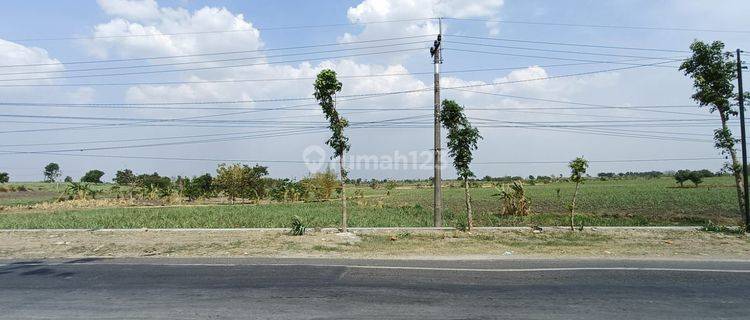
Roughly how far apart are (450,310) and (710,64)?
17.1 meters

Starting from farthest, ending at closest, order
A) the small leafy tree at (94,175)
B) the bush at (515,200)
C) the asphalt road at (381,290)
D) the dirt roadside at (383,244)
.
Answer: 1. the small leafy tree at (94,175)
2. the bush at (515,200)
3. the dirt roadside at (383,244)
4. the asphalt road at (381,290)

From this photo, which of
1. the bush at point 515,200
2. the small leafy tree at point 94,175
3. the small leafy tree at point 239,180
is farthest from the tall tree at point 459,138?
the small leafy tree at point 94,175

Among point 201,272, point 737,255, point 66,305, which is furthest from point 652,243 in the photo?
point 66,305

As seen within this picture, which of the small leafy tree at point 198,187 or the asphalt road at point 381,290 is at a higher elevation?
the small leafy tree at point 198,187

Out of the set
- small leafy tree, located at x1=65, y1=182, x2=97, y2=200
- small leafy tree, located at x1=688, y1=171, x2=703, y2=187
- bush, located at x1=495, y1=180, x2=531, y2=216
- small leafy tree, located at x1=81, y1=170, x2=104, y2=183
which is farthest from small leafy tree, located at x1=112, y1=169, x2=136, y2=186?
small leafy tree, located at x1=688, y1=171, x2=703, y2=187

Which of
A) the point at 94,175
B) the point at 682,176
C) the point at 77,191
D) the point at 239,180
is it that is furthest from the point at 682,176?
the point at 94,175

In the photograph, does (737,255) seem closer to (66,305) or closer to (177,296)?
(177,296)

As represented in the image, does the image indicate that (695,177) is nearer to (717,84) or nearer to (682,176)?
(682,176)

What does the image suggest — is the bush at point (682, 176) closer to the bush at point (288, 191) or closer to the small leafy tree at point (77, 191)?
the bush at point (288, 191)

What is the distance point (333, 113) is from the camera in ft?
54.1

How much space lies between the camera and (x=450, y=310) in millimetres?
6578

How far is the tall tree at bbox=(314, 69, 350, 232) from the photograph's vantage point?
1623 centimetres

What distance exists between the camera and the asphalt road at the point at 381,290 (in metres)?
6.54

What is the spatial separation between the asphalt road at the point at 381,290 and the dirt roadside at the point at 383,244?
1861 millimetres
